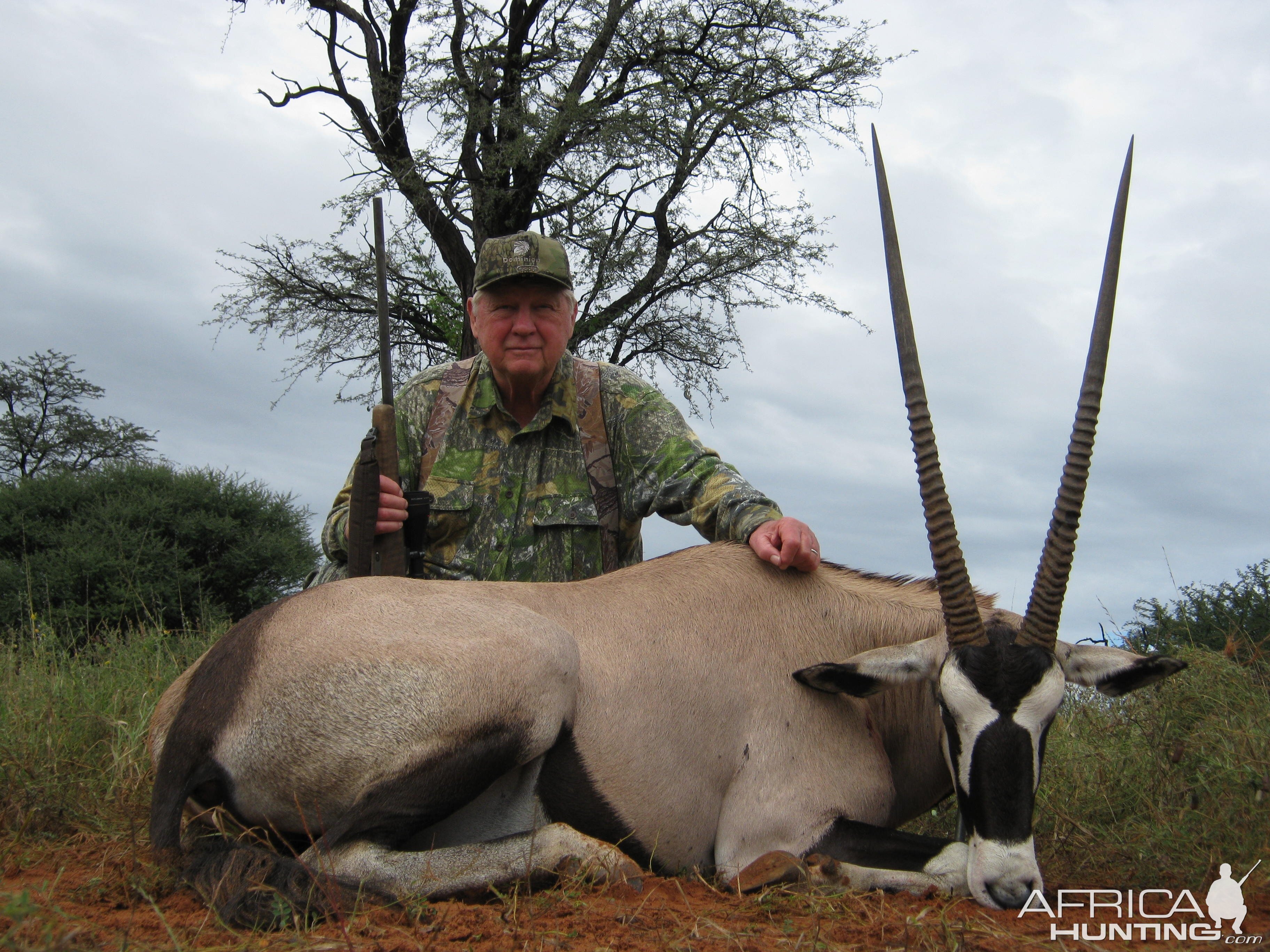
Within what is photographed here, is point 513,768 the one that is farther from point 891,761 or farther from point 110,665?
A: point 110,665

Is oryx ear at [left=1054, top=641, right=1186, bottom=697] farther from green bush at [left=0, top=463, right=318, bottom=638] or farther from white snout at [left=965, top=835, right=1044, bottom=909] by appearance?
green bush at [left=0, top=463, right=318, bottom=638]

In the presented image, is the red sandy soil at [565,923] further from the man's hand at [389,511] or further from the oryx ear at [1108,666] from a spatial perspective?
the man's hand at [389,511]

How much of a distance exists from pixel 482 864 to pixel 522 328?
2993 millimetres

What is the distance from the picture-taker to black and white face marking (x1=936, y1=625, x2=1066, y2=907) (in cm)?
306

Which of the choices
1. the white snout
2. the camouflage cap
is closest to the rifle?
the camouflage cap

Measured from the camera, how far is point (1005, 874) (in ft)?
10.00

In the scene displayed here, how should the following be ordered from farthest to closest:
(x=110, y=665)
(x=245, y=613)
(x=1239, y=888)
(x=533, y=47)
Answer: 1. (x=533, y=47)
2. (x=245, y=613)
3. (x=110, y=665)
4. (x=1239, y=888)

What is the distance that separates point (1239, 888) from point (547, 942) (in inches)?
80.7

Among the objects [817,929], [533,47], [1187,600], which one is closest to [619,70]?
[533,47]

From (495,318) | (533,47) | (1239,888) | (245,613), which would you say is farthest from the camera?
(533,47)

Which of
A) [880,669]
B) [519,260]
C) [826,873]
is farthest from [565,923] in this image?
[519,260]

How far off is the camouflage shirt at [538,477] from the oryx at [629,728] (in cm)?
156

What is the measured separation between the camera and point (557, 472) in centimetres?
560

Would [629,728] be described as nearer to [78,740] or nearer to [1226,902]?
[1226,902]
